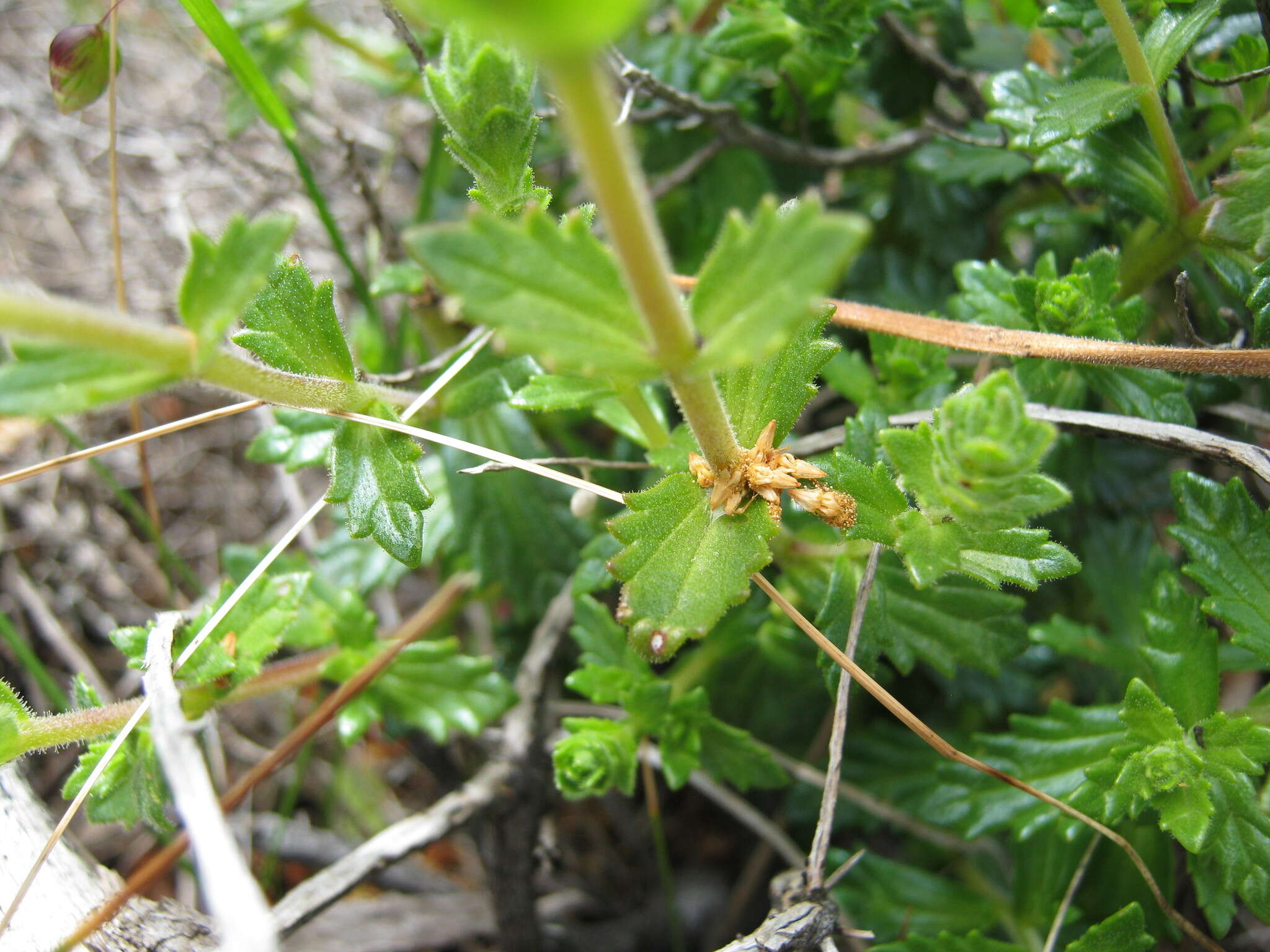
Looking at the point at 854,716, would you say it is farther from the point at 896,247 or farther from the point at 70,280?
the point at 70,280

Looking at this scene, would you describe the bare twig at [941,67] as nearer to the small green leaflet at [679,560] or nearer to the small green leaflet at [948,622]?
the small green leaflet at [948,622]

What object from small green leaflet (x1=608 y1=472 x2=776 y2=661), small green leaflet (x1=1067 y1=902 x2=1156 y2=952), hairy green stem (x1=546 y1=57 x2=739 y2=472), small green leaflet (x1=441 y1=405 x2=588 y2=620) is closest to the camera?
hairy green stem (x1=546 y1=57 x2=739 y2=472)

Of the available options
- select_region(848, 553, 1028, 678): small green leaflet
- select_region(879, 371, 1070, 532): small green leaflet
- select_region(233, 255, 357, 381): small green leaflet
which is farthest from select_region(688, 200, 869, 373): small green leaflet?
select_region(848, 553, 1028, 678): small green leaflet

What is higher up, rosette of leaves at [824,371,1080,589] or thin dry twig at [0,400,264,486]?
thin dry twig at [0,400,264,486]

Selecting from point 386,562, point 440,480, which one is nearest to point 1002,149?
point 440,480

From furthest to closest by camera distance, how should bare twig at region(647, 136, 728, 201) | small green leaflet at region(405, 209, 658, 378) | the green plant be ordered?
bare twig at region(647, 136, 728, 201), the green plant, small green leaflet at region(405, 209, 658, 378)

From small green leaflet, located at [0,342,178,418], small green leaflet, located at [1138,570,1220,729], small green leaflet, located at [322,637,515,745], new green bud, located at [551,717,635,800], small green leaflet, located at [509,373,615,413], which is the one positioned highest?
small green leaflet, located at [0,342,178,418]

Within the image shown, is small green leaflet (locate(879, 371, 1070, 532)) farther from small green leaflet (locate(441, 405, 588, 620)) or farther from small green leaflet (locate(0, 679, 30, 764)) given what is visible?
small green leaflet (locate(0, 679, 30, 764))
